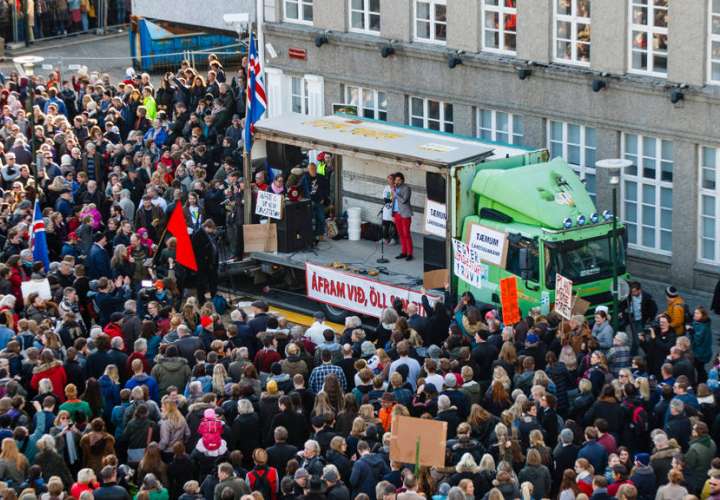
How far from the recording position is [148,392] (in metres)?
23.9

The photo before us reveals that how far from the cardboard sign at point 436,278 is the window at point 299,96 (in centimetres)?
959

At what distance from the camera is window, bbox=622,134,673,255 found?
32469 mm

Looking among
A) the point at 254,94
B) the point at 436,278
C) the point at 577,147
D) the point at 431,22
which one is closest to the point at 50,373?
the point at 436,278

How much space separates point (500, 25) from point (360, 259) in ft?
18.8

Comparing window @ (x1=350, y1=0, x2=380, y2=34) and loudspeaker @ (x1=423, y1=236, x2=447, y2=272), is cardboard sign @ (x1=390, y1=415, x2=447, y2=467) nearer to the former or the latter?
loudspeaker @ (x1=423, y1=236, x2=447, y2=272)

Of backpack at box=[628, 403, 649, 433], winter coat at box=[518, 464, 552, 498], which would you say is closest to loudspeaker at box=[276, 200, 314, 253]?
backpack at box=[628, 403, 649, 433]

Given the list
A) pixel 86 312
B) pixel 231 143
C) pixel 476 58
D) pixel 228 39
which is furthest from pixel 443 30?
pixel 228 39

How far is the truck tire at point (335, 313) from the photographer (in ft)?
105

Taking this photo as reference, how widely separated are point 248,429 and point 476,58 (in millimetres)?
14191

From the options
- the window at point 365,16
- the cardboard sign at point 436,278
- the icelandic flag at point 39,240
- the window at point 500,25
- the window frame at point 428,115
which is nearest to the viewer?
the cardboard sign at point 436,278

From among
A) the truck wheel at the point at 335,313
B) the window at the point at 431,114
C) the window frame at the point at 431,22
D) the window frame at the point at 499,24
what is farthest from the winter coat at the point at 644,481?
the window frame at the point at 431,22

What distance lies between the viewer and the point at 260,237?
109 feet

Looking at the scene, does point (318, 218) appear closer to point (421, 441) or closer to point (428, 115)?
point (428, 115)

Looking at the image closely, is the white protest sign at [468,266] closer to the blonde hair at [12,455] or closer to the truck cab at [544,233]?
the truck cab at [544,233]
